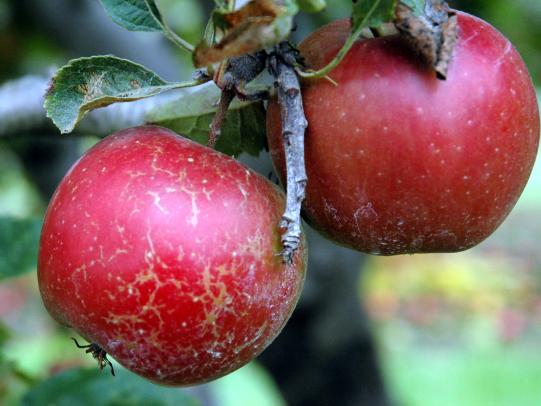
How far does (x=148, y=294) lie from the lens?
2.86 feet

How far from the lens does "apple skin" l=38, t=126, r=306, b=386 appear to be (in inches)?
34.3

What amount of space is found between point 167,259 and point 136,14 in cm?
34

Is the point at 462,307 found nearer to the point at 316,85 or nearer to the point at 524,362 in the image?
the point at 524,362

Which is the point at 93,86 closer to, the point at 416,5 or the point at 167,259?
the point at 167,259

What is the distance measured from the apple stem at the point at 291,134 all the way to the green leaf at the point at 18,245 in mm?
870

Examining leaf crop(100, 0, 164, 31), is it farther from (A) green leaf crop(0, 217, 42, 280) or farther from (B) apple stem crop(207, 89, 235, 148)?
(A) green leaf crop(0, 217, 42, 280)

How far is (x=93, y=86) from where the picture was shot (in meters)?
0.94

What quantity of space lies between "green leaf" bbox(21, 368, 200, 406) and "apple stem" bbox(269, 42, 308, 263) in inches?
28.2

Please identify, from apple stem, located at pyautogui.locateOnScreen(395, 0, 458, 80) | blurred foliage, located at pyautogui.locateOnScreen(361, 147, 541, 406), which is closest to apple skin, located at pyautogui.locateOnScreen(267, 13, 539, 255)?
apple stem, located at pyautogui.locateOnScreen(395, 0, 458, 80)

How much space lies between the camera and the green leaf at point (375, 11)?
83 cm

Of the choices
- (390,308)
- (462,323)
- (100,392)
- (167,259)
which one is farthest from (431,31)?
(390,308)

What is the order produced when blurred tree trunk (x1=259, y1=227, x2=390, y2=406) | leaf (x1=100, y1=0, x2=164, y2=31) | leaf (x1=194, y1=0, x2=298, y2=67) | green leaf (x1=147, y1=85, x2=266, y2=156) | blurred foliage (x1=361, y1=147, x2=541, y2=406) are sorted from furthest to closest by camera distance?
blurred foliage (x1=361, y1=147, x2=541, y2=406) → blurred tree trunk (x1=259, y1=227, x2=390, y2=406) → green leaf (x1=147, y1=85, x2=266, y2=156) → leaf (x1=100, y1=0, x2=164, y2=31) → leaf (x1=194, y1=0, x2=298, y2=67)

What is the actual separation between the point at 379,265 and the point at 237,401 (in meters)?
3.87

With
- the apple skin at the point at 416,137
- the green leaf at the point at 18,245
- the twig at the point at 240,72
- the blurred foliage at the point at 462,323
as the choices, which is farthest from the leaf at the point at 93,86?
the blurred foliage at the point at 462,323
